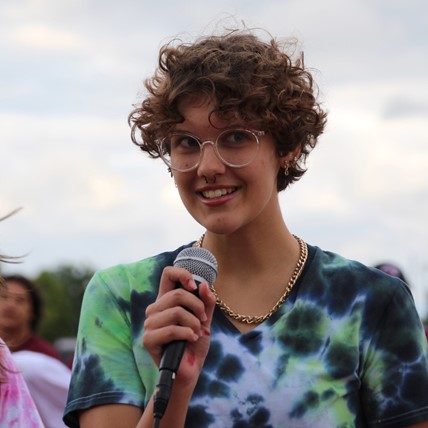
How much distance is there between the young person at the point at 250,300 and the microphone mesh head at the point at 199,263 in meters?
0.29

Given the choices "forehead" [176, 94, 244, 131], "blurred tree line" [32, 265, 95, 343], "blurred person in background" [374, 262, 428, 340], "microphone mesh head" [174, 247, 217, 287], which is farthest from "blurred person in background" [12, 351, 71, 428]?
"blurred tree line" [32, 265, 95, 343]

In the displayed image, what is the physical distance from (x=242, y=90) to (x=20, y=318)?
19.6 ft

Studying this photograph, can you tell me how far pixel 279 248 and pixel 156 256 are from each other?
0.45m

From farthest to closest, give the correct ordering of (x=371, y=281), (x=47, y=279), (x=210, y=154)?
(x=47, y=279) < (x=371, y=281) < (x=210, y=154)

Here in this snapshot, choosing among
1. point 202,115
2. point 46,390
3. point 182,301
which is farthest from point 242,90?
point 46,390

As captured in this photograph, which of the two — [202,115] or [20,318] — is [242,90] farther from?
[20,318]

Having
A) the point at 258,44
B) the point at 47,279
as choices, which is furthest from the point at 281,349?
the point at 47,279

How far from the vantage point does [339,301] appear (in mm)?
4848

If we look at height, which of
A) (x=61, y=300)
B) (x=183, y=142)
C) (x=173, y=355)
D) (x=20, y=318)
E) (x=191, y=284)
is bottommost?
(x=173, y=355)

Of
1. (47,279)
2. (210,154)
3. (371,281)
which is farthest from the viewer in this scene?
(47,279)

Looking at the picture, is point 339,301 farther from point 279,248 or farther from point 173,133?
point 173,133

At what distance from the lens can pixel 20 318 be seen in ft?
33.9

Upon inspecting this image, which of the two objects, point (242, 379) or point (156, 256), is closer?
point (242, 379)

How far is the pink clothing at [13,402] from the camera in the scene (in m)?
5.48
